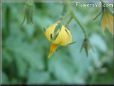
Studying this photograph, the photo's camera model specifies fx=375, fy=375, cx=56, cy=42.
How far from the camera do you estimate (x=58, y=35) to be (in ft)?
2.27

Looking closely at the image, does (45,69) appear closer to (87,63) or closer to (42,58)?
(42,58)

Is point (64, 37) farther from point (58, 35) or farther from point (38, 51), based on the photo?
point (38, 51)

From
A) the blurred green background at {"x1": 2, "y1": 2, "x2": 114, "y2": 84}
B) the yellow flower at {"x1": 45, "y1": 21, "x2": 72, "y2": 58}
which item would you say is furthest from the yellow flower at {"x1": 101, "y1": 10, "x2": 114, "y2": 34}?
the blurred green background at {"x1": 2, "y1": 2, "x2": 114, "y2": 84}

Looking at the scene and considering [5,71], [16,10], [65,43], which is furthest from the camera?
[5,71]

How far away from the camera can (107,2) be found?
0.73 metres

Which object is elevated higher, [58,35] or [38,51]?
[58,35]

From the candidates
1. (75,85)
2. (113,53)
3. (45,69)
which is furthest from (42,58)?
(113,53)

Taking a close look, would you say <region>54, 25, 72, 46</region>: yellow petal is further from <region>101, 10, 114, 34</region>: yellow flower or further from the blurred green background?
the blurred green background

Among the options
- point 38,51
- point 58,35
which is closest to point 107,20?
point 58,35

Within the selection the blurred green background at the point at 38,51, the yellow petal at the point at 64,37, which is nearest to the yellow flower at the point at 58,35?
the yellow petal at the point at 64,37

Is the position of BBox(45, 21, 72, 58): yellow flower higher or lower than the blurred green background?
higher

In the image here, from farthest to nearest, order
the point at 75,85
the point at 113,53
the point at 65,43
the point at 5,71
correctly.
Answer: the point at 113,53, the point at 75,85, the point at 5,71, the point at 65,43

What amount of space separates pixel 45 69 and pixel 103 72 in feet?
2.36

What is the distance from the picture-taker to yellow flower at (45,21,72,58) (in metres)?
0.68
